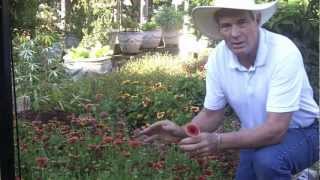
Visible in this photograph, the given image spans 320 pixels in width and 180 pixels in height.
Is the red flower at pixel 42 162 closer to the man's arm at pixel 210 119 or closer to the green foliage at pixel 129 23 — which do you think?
the green foliage at pixel 129 23

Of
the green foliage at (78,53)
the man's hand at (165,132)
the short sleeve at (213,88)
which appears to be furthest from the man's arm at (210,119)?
the green foliage at (78,53)

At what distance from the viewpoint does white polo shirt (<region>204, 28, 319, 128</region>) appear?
70.7 inches

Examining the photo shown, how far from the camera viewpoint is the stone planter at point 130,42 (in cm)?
247

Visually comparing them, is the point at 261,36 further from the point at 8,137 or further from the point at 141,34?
the point at 8,137

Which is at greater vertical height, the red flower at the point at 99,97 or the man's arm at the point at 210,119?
the man's arm at the point at 210,119

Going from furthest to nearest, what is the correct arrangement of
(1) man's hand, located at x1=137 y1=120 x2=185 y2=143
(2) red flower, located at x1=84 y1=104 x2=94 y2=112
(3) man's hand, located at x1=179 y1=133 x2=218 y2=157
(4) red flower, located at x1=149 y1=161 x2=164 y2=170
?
(2) red flower, located at x1=84 y1=104 x2=94 y2=112 < (4) red flower, located at x1=149 y1=161 x2=164 y2=170 < (1) man's hand, located at x1=137 y1=120 x2=185 y2=143 < (3) man's hand, located at x1=179 y1=133 x2=218 y2=157

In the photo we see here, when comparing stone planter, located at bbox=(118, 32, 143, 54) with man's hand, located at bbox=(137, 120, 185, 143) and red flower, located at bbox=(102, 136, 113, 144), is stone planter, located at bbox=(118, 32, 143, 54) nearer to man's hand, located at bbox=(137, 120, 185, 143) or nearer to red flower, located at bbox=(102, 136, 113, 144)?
red flower, located at bbox=(102, 136, 113, 144)

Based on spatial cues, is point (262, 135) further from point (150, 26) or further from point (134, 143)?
point (134, 143)

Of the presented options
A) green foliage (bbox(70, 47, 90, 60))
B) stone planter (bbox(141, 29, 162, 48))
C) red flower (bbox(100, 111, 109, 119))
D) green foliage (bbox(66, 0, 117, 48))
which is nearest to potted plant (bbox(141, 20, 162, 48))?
stone planter (bbox(141, 29, 162, 48))

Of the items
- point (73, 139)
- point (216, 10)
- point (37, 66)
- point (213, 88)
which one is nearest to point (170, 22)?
point (213, 88)

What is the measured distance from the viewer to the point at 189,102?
2.66 m

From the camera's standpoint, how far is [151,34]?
245 cm

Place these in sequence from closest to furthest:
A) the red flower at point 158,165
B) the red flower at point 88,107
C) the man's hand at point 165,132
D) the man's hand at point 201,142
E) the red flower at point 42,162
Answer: the man's hand at point 201,142 → the man's hand at point 165,132 → the red flower at point 158,165 → the red flower at point 42,162 → the red flower at point 88,107

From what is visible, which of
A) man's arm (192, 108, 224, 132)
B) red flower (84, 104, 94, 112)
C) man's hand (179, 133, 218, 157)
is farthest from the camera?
red flower (84, 104, 94, 112)
